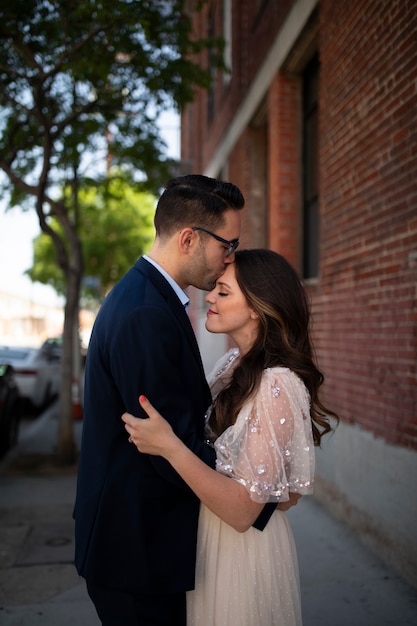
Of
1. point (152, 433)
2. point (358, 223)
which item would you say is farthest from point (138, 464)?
point (358, 223)

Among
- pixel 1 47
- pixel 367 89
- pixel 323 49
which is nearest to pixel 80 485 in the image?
pixel 367 89

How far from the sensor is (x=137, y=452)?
2.11m

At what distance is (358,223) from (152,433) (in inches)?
150

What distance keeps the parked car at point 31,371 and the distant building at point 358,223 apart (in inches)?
272

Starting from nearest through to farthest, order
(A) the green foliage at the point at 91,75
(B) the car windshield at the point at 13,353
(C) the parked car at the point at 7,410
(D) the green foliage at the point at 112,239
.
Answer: (A) the green foliage at the point at 91,75, (C) the parked car at the point at 7,410, (B) the car windshield at the point at 13,353, (D) the green foliage at the point at 112,239

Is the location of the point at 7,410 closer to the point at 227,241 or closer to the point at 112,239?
the point at 227,241

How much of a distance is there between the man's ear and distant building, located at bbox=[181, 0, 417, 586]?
7.51ft

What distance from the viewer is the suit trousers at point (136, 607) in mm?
2092

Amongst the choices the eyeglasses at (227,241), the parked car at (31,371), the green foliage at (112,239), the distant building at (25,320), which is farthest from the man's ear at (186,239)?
the distant building at (25,320)

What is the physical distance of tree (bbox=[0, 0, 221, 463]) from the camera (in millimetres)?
6996

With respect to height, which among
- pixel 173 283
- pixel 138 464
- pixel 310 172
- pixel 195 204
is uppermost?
pixel 310 172

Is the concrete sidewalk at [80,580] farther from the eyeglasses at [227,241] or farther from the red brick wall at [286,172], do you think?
the red brick wall at [286,172]

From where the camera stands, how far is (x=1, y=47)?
804 centimetres

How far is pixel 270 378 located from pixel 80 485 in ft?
2.45
